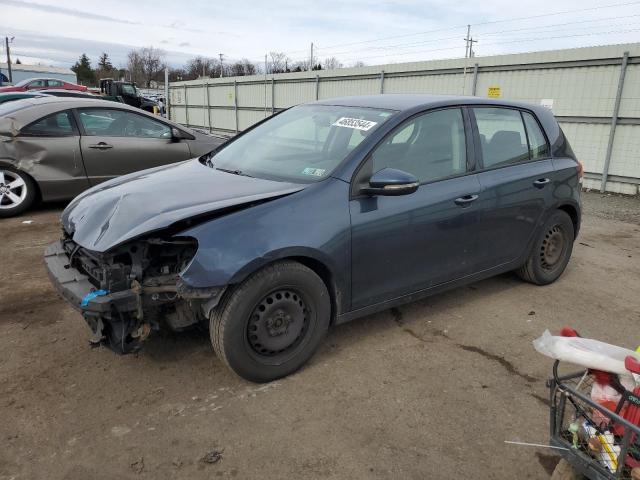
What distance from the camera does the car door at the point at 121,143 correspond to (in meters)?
6.68

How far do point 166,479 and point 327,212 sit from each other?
1602 mm

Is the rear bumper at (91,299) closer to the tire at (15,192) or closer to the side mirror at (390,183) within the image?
the side mirror at (390,183)

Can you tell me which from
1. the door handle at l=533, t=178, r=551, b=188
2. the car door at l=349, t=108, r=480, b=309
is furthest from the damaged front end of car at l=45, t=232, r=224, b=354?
the door handle at l=533, t=178, r=551, b=188

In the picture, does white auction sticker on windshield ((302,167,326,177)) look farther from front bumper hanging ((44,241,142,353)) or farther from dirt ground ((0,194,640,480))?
front bumper hanging ((44,241,142,353))

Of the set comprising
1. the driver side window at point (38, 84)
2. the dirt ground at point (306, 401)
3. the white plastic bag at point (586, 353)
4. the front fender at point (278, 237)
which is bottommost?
the dirt ground at point (306, 401)

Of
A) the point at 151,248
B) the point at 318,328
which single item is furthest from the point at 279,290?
the point at 151,248

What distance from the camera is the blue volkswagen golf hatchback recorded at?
2.72 meters

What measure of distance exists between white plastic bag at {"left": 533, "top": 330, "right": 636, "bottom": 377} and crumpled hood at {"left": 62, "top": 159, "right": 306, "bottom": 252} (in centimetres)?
162

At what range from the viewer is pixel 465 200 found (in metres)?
3.64

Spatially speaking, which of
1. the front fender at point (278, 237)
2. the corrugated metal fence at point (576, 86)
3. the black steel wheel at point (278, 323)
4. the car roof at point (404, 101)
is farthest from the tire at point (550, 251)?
the corrugated metal fence at point (576, 86)

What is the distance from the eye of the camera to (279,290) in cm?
288

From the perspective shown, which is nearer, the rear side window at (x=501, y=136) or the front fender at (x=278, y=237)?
the front fender at (x=278, y=237)

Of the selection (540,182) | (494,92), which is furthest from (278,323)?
(494,92)

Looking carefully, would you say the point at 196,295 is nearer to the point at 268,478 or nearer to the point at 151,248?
the point at 151,248
